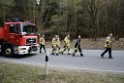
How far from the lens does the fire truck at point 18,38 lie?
1669cm

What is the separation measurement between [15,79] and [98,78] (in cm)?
360

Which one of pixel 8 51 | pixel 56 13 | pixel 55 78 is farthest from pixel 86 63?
pixel 56 13

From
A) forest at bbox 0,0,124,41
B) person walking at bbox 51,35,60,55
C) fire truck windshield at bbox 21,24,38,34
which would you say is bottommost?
person walking at bbox 51,35,60,55

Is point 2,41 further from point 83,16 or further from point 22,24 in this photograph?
point 83,16

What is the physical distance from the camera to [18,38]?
1664cm

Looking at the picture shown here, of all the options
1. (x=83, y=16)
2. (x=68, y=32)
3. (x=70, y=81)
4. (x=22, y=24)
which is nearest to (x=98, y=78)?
(x=70, y=81)

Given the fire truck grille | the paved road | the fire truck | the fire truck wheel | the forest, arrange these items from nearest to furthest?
the paved road → the fire truck → the fire truck grille → the fire truck wheel → the forest

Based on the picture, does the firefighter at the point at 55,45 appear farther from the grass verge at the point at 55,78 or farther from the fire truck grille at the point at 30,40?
the grass verge at the point at 55,78

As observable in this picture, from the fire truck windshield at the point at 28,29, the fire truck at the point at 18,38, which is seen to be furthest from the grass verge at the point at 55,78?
the fire truck windshield at the point at 28,29

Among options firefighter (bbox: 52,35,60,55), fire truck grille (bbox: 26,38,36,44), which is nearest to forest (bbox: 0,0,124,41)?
firefighter (bbox: 52,35,60,55)

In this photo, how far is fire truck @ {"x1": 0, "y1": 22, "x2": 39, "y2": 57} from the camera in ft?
54.7

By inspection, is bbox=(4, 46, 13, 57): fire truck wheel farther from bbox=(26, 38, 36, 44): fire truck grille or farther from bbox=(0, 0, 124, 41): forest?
bbox=(0, 0, 124, 41): forest

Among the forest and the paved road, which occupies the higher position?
the forest

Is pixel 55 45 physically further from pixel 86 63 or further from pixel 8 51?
pixel 86 63
